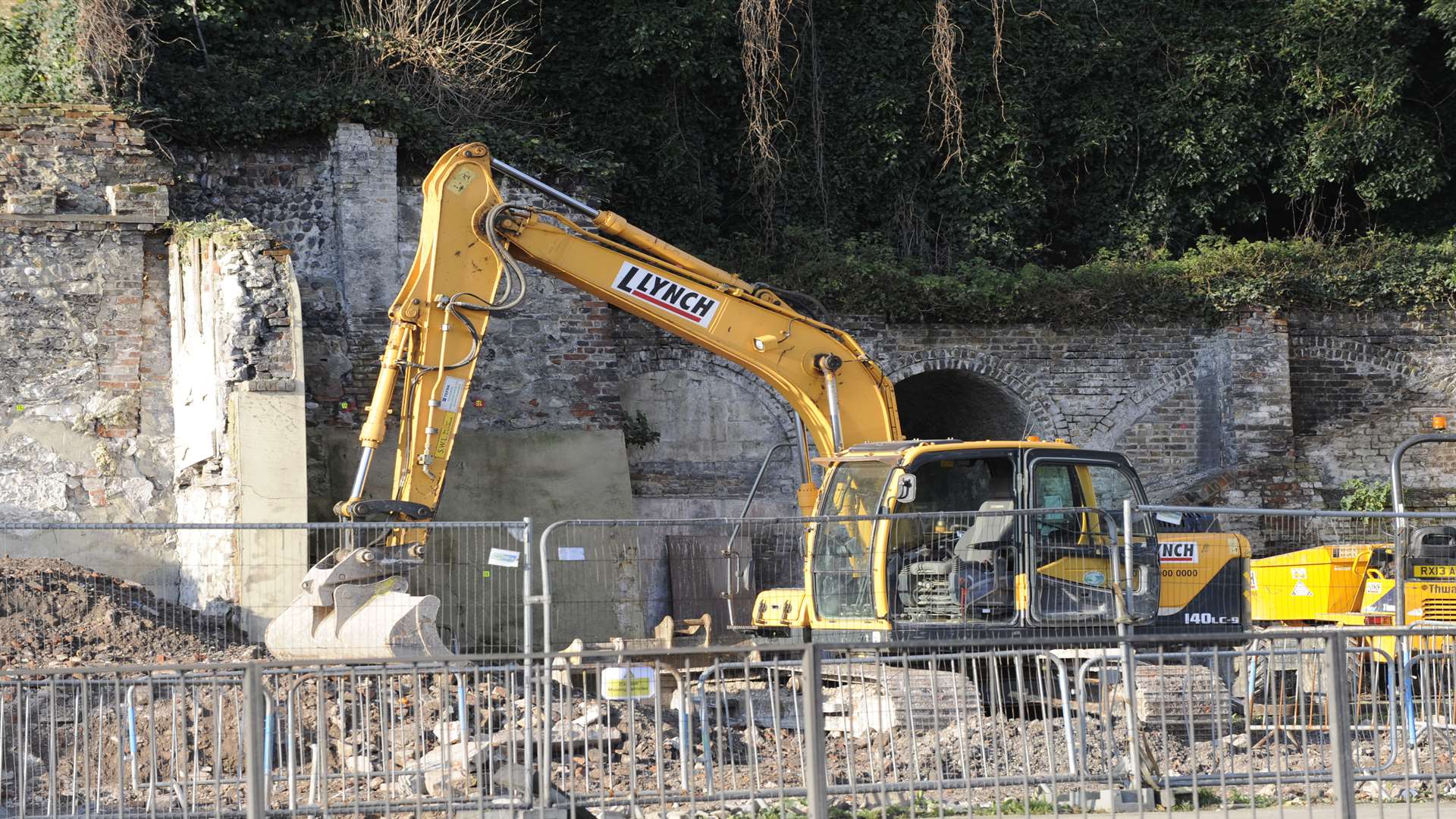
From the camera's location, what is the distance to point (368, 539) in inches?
406

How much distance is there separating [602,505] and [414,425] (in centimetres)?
357

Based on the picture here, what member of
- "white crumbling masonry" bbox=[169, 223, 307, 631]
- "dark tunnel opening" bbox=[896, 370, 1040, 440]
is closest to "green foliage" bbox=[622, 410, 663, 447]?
"dark tunnel opening" bbox=[896, 370, 1040, 440]

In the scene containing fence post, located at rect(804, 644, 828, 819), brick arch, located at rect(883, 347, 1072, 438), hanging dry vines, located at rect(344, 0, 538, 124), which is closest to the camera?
fence post, located at rect(804, 644, 828, 819)

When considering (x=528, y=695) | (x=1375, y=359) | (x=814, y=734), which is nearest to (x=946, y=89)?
(x=1375, y=359)

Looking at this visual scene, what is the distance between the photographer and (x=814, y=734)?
6344mm

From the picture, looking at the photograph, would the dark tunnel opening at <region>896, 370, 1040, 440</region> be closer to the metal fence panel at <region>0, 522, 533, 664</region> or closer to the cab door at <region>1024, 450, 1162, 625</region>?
the cab door at <region>1024, 450, 1162, 625</region>

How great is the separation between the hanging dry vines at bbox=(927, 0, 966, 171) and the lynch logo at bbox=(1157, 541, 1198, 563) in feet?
30.0

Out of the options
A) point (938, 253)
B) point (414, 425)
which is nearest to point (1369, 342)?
point (938, 253)

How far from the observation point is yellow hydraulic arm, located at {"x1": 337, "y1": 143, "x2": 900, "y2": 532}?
10828 mm

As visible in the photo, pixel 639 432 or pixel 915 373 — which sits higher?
pixel 915 373

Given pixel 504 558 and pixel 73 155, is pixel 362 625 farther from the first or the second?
pixel 73 155

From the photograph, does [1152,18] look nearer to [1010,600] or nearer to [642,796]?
[1010,600]

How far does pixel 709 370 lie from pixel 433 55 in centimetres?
463

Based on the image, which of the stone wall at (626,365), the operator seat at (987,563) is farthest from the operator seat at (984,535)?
the stone wall at (626,365)
